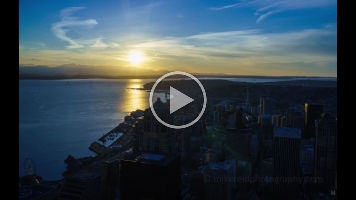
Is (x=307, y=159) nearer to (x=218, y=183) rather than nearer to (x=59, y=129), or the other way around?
(x=218, y=183)

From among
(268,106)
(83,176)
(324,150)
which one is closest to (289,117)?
(268,106)

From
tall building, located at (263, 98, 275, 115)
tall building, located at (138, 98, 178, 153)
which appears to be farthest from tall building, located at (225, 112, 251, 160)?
tall building, located at (263, 98, 275, 115)

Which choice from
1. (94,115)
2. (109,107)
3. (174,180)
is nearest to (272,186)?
(174,180)

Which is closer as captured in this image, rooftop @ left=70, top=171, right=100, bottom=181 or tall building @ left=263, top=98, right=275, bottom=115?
rooftop @ left=70, top=171, right=100, bottom=181

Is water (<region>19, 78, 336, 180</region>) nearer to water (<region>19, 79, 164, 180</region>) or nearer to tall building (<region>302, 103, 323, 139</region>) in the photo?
water (<region>19, 79, 164, 180</region>)

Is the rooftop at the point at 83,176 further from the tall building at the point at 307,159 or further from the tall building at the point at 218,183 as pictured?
the tall building at the point at 307,159
